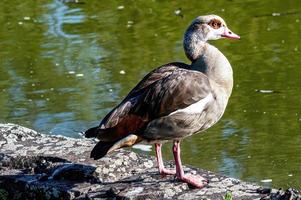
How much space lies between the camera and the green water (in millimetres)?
8578

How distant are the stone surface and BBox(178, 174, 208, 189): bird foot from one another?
0.12 feet

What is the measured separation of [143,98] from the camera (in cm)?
613

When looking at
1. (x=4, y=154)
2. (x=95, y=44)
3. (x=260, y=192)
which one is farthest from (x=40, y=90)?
(x=260, y=192)

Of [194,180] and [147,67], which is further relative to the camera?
[147,67]

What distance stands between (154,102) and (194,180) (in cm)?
58

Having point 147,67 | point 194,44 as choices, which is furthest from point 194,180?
point 147,67

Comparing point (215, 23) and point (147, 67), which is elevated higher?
point (215, 23)

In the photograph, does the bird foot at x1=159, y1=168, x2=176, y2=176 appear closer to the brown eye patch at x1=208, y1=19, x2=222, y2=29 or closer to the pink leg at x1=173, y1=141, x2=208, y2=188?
the pink leg at x1=173, y1=141, x2=208, y2=188

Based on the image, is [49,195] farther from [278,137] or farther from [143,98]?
[278,137]

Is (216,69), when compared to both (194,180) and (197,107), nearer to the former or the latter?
(197,107)

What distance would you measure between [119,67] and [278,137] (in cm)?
309

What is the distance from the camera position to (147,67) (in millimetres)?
11148

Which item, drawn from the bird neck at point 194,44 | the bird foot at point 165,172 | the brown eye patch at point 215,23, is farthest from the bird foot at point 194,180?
the brown eye patch at point 215,23

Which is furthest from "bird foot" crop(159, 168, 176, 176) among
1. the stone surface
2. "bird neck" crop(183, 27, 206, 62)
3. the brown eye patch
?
the brown eye patch
